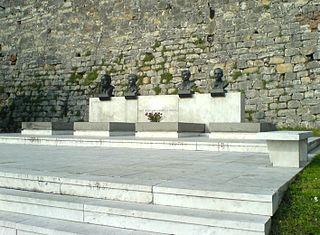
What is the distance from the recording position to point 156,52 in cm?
1617

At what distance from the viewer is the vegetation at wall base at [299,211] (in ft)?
10.1

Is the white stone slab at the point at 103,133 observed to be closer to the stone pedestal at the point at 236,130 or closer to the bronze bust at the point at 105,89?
the bronze bust at the point at 105,89

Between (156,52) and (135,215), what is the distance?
13376 mm

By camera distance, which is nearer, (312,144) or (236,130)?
(312,144)

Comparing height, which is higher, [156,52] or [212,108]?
[156,52]

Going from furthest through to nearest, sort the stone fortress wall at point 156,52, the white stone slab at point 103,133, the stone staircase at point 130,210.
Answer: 1. the stone fortress wall at point 156,52
2. the white stone slab at point 103,133
3. the stone staircase at point 130,210

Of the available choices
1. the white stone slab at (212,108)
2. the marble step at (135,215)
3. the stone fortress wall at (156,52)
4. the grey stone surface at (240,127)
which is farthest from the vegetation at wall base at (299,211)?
the stone fortress wall at (156,52)

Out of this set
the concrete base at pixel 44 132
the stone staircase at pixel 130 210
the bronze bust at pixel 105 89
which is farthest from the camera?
the bronze bust at pixel 105 89

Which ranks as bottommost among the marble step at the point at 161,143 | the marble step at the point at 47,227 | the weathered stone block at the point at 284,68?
the marble step at the point at 47,227

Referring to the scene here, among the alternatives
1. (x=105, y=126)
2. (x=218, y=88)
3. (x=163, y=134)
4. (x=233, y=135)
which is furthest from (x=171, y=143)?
(x=218, y=88)

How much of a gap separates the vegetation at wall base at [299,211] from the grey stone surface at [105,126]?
6.98m

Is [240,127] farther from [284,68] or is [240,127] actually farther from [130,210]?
[130,210]

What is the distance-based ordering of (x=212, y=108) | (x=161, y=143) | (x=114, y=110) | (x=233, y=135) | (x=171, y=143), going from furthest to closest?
1. (x=114, y=110)
2. (x=212, y=108)
3. (x=233, y=135)
4. (x=161, y=143)
5. (x=171, y=143)

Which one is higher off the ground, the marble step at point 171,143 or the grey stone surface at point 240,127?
the grey stone surface at point 240,127
